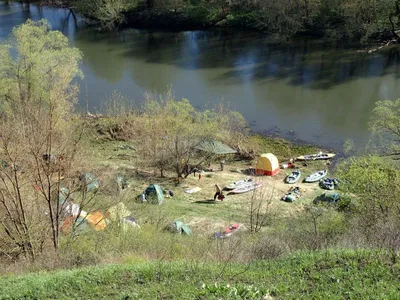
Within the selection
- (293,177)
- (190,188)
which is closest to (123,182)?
(190,188)

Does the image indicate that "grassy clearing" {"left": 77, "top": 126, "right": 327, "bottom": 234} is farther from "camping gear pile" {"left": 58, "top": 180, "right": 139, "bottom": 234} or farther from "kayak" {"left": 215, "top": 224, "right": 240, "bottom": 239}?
"kayak" {"left": 215, "top": 224, "right": 240, "bottom": 239}

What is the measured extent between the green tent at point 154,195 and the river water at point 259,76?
10530 millimetres

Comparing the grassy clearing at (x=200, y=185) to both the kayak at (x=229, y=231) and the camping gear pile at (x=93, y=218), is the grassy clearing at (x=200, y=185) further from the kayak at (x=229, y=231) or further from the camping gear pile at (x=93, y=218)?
the kayak at (x=229, y=231)

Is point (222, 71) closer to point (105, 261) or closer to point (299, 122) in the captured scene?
point (299, 122)

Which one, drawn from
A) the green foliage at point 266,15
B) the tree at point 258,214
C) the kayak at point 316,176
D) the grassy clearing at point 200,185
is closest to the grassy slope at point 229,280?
the grassy clearing at point 200,185

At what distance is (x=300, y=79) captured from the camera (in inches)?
1496

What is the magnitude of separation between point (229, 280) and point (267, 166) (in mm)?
15417

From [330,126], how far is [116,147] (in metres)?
13.6

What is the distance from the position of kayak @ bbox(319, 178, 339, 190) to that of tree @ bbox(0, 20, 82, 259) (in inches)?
484

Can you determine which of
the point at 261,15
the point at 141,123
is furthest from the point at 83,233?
the point at 261,15

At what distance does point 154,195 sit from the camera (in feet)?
72.1

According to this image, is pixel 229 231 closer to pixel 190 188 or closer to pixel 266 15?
pixel 190 188

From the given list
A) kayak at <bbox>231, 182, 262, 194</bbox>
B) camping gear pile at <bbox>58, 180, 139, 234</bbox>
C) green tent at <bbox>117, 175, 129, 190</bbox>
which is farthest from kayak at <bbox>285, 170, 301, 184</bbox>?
camping gear pile at <bbox>58, 180, 139, 234</bbox>

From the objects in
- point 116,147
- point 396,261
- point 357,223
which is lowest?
point 116,147
